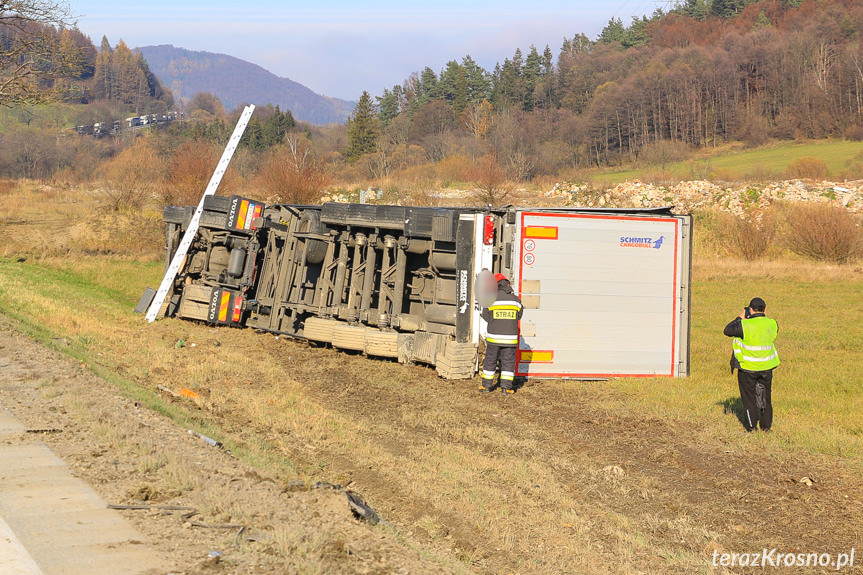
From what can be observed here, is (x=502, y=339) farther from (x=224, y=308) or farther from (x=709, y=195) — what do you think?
(x=709, y=195)

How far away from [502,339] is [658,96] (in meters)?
93.7

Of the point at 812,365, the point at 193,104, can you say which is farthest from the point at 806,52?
the point at 193,104

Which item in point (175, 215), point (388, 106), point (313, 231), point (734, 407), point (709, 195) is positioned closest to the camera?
point (734, 407)

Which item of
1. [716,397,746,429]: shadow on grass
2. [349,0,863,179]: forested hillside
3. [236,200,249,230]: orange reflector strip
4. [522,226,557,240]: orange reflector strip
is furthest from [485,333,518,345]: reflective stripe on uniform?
[349,0,863,179]: forested hillside

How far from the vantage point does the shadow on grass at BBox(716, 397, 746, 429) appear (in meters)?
9.57

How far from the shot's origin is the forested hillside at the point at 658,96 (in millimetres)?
85250

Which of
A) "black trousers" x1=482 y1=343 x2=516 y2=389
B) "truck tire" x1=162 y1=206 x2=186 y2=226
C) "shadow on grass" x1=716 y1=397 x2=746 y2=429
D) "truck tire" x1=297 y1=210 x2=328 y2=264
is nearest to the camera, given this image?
"shadow on grass" x1=716 y1=397 x2=746 y2=429

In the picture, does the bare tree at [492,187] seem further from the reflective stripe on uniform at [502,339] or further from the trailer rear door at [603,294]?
the reflective stripe on uniform at [502,339]

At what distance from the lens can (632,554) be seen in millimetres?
5602

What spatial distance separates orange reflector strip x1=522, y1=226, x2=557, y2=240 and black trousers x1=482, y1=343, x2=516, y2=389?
191cm

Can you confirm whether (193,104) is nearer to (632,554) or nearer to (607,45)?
(607,45)

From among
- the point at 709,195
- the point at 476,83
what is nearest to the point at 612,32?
the point at 476,83

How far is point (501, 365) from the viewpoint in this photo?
1078 centimetres

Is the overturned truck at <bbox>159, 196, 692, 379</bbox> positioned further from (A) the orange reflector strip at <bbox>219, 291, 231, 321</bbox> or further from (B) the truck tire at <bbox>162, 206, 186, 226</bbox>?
(B) the truck tire at <bbox>162, 206, 186, 226</bbox>
